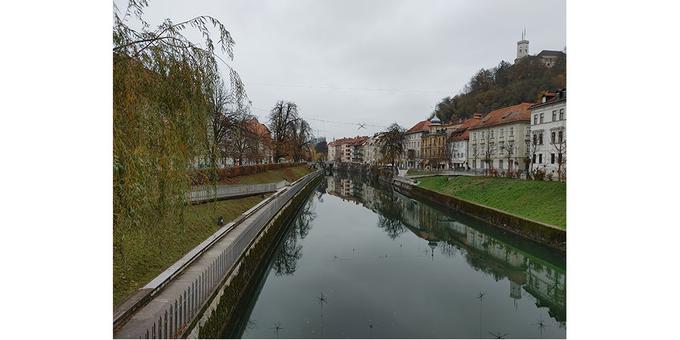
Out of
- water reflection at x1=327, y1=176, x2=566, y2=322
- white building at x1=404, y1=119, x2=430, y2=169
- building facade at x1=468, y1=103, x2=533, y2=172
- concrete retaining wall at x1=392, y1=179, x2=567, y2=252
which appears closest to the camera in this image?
water reflection at x1=327, y1=176, x2=566, y2=322

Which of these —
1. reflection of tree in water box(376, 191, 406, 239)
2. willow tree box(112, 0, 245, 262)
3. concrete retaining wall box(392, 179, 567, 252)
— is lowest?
reflection of tree in water box(376, 191, 406, 239)

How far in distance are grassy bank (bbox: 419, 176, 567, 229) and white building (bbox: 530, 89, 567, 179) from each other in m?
9.28

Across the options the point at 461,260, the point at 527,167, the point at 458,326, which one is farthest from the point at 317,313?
the point at 527,167

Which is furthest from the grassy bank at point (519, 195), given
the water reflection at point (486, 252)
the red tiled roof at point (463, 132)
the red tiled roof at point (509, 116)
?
the red tiled roof at point (463, 132)

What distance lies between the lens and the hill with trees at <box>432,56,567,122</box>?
62787mm

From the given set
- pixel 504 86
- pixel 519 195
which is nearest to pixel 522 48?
pixel 504 86

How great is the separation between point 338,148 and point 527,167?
427ft

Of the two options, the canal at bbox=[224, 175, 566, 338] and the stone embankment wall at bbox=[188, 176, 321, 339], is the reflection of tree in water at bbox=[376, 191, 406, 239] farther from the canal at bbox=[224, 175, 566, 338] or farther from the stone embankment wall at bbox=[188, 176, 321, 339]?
the stone embankment wall at bbox=[188, 176, 321, 339]

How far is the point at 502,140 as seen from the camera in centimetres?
4884

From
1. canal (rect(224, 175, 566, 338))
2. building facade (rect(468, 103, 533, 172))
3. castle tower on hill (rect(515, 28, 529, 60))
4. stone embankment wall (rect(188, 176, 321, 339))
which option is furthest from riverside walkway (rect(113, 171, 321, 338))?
castle tower on hill (rect(515, 28, 529, 60))

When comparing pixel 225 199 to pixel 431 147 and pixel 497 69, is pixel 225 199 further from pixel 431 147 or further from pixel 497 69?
pixel 497 69

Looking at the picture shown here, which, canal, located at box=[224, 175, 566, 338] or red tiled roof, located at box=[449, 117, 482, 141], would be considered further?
red tiled roof, located at box=[449, 117, 482, 141]

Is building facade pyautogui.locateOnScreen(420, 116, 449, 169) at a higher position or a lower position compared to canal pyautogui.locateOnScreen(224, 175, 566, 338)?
higher

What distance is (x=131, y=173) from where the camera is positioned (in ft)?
13.9
